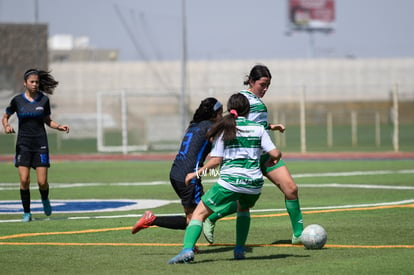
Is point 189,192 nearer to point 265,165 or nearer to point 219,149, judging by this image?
point 265,165

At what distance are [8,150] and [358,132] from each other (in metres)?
24.9

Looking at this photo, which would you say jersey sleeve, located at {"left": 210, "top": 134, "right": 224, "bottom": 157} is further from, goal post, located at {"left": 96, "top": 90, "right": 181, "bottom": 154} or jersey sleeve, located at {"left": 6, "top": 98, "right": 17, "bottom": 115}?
goal post, located at {"left": 96, "top": 90, "right": 181, "bottom": 154}

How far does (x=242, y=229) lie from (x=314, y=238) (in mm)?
1021

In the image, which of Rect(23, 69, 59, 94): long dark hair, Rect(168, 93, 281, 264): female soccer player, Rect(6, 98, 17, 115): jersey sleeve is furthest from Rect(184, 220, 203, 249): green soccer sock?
Rect(6, 98, 17, 115): jersey sleeve

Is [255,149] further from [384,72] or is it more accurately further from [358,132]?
[384,72]

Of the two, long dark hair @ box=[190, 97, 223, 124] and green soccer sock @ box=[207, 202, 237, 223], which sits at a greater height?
long dark hair @ box=[190, 97, 223, 124]

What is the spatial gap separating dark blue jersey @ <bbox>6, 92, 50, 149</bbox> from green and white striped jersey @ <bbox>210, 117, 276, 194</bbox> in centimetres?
519

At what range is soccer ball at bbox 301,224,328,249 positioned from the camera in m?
10.6

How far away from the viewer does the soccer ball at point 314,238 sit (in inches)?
419

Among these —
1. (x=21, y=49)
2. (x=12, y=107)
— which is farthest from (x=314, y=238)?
(x=21, y=49)

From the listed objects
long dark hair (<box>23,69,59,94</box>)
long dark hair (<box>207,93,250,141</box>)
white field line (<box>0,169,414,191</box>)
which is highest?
long dark hair (<box>23,69,59,94</box>)

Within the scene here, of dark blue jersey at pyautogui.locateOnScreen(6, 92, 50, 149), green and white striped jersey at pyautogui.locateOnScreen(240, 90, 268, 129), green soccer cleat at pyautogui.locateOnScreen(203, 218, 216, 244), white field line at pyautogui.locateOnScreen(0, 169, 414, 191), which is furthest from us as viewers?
white field line at pyautogui.locateOnScreen(0, 169, 414, 191)

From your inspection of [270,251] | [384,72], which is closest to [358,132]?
[384,72]

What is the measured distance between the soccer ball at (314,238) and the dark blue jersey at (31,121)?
523 cm
